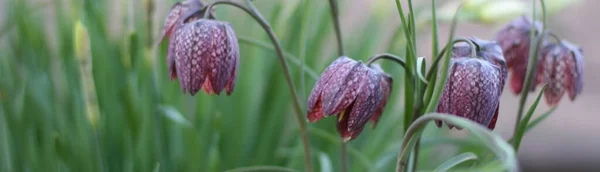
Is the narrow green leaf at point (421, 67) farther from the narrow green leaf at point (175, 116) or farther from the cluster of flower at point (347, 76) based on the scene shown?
the narrow green leaf at point (175, 116)

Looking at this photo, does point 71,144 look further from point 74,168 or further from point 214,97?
point 214,97

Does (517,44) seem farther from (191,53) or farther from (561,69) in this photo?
(191,53)

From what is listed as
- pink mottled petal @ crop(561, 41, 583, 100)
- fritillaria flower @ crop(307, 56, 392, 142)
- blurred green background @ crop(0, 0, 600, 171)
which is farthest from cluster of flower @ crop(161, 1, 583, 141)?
blurred green background @ crop(0, 0, 600, 171)

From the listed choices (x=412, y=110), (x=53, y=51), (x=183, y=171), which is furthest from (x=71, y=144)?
(x=412, y=110)

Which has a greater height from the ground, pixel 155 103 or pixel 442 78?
pixel 442 78

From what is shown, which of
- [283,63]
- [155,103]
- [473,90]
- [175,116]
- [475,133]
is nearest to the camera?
[475,133]

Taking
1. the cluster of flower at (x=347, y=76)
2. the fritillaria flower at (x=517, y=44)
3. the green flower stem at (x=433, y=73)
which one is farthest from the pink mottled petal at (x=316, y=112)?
the fritillaria flower at (x=517, y=44)

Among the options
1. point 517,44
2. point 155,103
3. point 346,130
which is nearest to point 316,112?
point 346,130
